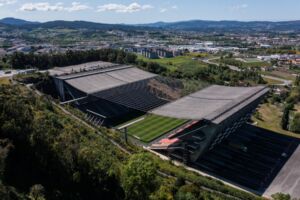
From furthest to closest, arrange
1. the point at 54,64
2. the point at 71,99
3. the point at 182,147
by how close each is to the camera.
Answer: the point at 54,64, the point at 71,99, the point at 182,147

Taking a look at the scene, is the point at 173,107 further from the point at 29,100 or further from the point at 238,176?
the point at 29,100

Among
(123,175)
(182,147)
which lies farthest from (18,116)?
(182,147)

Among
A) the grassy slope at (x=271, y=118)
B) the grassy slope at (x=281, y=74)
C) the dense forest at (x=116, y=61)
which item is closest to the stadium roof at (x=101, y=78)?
the dense forest at (x=116, y=61)

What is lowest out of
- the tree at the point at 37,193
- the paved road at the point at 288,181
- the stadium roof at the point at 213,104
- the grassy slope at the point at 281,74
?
the paved road at the point at 288,181

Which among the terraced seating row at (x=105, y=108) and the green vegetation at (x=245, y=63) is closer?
the terraced seating row at (x=105, y=108)

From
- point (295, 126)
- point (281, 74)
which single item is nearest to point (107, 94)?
point (295, 126)

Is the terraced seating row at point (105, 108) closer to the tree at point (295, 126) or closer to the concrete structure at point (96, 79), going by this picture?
the concrete structure at point (96, 79)
